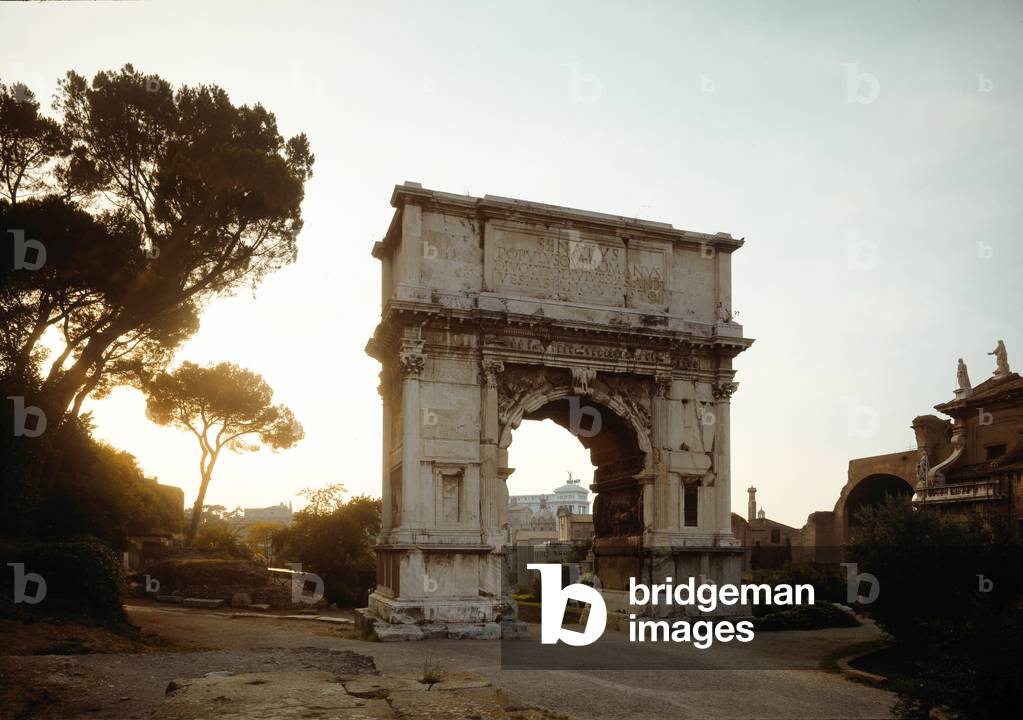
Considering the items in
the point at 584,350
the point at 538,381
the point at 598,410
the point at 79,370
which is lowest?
the point at 598,410

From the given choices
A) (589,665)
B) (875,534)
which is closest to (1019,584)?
(875,534)

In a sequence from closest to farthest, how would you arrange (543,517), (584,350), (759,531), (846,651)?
(846,651) < (584,350) < (759,531) < (543,517)

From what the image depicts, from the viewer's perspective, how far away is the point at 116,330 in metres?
22.6

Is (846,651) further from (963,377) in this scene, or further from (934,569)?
(963,377)

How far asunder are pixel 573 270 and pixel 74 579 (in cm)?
1179

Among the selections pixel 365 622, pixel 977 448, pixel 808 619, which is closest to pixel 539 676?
pixel 365 622

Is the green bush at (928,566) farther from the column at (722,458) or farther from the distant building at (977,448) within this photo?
the distant building at (977,448)

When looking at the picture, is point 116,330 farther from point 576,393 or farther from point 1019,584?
point 1019,584

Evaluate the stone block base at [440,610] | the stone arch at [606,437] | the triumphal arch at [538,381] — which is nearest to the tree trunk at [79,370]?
the triumphal arch at [538,381]

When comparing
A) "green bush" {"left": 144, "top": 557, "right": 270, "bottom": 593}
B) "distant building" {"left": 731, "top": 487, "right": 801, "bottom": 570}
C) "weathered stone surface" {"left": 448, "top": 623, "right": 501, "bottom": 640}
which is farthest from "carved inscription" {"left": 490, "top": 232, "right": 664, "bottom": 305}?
"distant building" {"left": 731, "top": 487, "right": 801, "bottom": 570}

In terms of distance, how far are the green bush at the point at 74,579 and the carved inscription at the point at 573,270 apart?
31.9 ft

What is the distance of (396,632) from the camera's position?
17125 mm

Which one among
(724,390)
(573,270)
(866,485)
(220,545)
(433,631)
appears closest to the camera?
(433,631)

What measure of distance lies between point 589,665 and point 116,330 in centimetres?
1488
